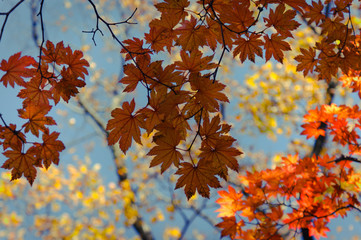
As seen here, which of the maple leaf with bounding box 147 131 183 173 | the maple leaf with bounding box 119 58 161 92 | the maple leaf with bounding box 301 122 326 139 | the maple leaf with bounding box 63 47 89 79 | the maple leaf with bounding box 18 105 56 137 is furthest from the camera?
the maple leaf with bounding box 301 122 326 139

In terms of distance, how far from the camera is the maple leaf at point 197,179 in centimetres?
123

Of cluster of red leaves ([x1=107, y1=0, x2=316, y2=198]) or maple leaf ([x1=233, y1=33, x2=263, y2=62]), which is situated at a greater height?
maple leaf ([x1=233, y1=33, x2=263, y2=62])

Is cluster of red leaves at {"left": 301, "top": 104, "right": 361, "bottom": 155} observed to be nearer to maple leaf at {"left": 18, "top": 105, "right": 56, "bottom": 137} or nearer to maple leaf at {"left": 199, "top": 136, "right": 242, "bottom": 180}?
maple leaf at {"left": 199, "top": 136, "right": 242, "bottom": 180}

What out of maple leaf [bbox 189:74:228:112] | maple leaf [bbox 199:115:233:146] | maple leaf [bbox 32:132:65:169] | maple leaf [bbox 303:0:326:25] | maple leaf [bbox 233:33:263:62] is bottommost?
maple leaf [bbox 199:115:233:146]

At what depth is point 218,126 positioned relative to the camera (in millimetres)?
1275

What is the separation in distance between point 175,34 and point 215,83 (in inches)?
20.6

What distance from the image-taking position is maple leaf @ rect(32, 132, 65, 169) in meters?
1.48

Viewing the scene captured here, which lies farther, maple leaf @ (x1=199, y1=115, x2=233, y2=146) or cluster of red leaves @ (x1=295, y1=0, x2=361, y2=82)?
cluster of red leaves @ (x1=295, y1=0, x2=361, y2=82)

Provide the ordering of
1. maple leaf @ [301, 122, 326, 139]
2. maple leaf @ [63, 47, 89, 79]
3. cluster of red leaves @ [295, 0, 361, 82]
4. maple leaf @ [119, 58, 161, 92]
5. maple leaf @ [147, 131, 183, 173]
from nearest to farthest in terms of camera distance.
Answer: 1. maple leaf @ [147, 131, 183, 173]
2. maple leaf @ [119, 58, 161, 92]
3. maple leaf @ [63, 47, 89, 79]
4. cluster of red leaves @ [295, 0, 361, 82]
5. maple leaf @ [301, 122, 326, 139]

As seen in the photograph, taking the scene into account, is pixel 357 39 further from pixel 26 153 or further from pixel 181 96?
pixel 26 153

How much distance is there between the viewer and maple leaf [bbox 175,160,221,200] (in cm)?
123

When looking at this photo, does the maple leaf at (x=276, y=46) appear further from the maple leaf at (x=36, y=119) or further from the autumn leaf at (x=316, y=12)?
the maple leaf at (x=36, y=119)

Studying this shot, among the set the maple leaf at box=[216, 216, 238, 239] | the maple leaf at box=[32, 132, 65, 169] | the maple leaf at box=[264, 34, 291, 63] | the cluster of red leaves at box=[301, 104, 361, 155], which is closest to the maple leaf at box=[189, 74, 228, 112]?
the maple leaf at box=[264, 34, 291, 63]

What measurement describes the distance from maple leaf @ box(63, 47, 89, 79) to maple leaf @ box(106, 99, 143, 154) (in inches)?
19.7
